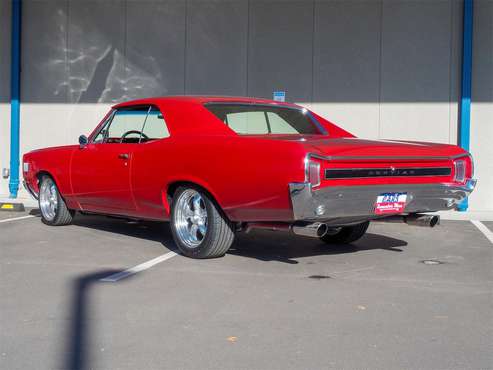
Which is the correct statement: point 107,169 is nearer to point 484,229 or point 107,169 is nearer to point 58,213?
point 58,213

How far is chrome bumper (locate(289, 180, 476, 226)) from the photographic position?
5.35 meters

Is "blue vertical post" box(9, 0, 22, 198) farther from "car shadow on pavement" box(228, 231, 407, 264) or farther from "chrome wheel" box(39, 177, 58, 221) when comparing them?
"car shadow on pavement" box(228, 231, 407, 264)

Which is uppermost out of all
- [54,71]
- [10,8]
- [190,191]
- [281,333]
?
[10,8]

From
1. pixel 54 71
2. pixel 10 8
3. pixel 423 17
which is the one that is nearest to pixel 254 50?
pixel 423 17

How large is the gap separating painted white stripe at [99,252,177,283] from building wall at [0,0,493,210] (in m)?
6.05

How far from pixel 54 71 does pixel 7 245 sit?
6703 mm

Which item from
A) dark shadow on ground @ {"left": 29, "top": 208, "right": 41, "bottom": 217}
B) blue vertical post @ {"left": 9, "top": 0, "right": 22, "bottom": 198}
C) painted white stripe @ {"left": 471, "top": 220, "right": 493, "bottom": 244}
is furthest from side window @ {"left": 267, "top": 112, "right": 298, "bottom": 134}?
blue vertical post @ {"left": 9, "top": 0, "right": 22, "bottom": 198}

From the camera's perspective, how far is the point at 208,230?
614cm

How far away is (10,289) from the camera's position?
5133 mm

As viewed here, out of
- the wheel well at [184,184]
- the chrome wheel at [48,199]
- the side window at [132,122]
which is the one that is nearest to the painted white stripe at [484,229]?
the wheel well at [184,184]

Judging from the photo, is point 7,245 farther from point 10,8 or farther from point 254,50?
point 10,8

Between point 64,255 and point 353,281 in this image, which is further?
point 64,255

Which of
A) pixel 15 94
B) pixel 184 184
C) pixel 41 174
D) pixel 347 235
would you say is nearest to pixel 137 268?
pixel 184 184

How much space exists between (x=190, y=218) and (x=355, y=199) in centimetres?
154
